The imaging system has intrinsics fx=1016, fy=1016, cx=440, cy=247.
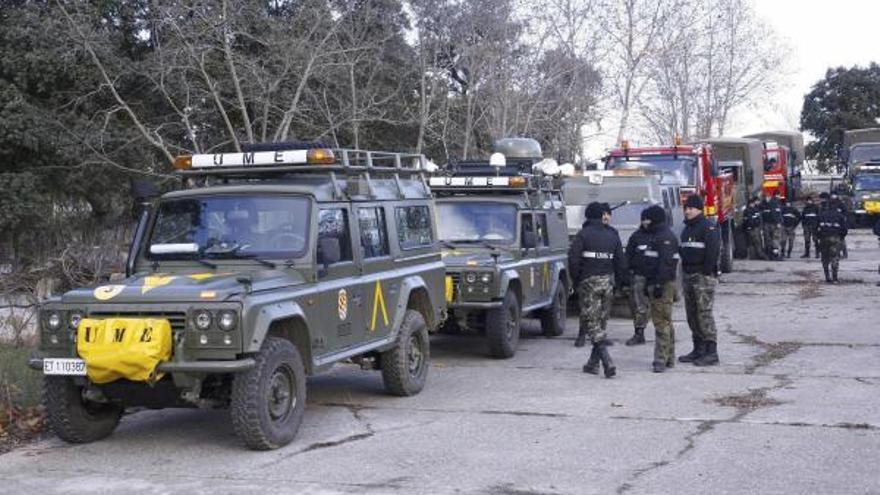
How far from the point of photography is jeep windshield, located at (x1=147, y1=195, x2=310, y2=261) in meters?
8.11

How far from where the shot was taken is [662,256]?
36.1 feet

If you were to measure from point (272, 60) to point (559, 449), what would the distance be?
13.3 m

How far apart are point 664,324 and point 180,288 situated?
5737mm

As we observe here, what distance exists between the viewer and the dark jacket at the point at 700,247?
36.5ft

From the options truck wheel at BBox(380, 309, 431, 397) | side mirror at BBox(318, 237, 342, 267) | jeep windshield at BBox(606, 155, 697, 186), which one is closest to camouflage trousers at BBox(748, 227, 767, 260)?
jeep windshield at BBox(606, 155, 697, 186)

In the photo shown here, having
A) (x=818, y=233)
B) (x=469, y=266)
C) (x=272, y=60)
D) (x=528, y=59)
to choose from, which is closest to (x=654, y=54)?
(x=528, y=59)

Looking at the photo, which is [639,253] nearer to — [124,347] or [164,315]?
[164,315]

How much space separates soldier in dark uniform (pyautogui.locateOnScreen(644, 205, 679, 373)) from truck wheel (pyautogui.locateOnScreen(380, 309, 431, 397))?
8.65ft

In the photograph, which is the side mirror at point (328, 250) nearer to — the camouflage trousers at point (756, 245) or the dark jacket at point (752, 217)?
the dark jacket at point (752, 217)

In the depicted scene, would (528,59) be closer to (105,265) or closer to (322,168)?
(105,265)

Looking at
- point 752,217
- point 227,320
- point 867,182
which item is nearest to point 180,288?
point 227,320

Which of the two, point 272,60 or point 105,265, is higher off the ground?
point 272,60

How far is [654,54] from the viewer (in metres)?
31.9

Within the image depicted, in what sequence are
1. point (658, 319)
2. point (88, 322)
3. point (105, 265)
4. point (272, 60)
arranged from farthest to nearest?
point (272, 60)
point (105, 265)
point (658, 319)
point (88, 322)
